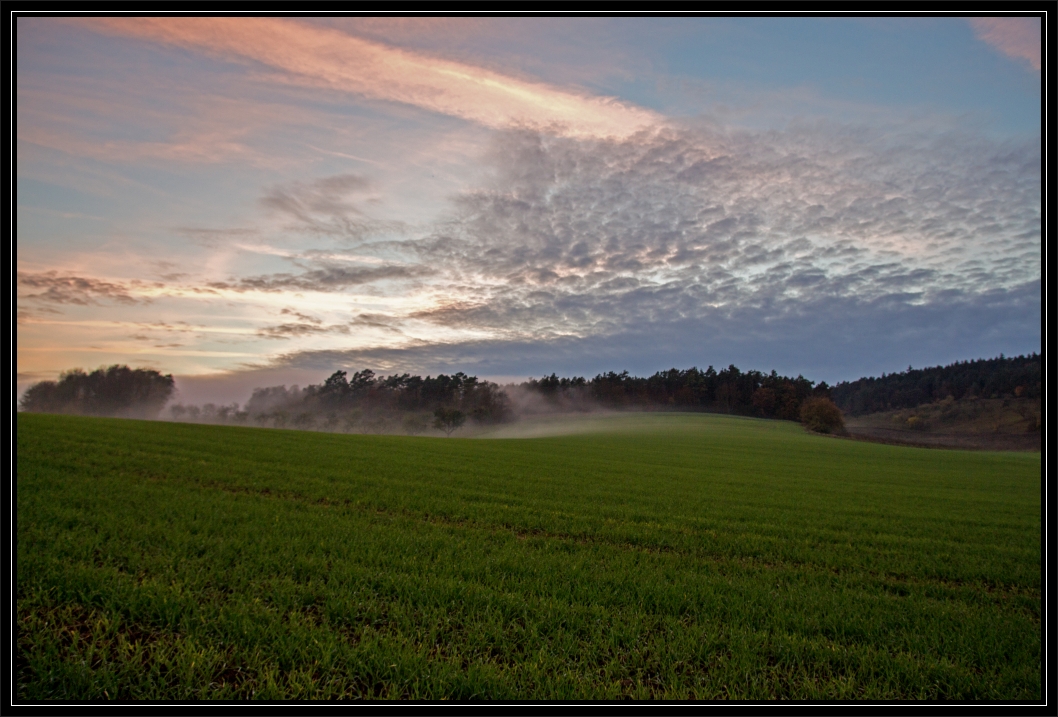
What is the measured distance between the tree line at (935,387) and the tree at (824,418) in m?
6.52

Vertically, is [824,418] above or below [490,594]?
below

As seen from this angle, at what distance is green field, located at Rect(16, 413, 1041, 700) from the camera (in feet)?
15.1

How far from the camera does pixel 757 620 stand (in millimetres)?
6227

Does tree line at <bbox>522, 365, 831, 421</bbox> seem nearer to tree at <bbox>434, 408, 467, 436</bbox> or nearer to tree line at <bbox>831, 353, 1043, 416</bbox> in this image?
tree line at <bbox>831, 353, 1043, 416</bbox>

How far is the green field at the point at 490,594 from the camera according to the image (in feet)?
15.1

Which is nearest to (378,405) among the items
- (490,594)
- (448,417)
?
(448,417)

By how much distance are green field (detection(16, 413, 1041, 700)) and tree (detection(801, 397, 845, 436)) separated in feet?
256

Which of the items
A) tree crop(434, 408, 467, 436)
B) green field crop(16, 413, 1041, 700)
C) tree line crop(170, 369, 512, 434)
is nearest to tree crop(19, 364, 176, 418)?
tree line crop(170, 369, 512, 434)

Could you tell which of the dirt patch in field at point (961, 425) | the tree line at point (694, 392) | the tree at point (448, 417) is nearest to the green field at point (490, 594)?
the dirt patch in field at point (961, 425)

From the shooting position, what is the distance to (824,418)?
85.4m

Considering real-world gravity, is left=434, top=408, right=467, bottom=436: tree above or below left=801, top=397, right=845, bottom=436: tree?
below

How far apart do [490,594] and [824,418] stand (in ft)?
314

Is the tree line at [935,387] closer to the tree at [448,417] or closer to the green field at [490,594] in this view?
the tree at [448,417]

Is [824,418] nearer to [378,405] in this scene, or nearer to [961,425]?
[961,425]
